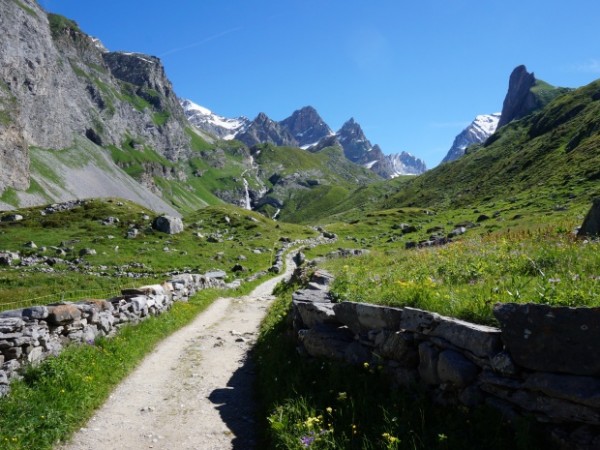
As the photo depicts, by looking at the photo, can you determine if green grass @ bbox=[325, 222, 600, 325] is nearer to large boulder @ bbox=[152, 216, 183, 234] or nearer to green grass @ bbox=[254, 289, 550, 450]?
green grass @ bbox=[254, 289, 550, 450]

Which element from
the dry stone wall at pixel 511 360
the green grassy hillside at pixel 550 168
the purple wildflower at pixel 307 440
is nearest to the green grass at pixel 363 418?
the purple wildflower at pixel 307 440

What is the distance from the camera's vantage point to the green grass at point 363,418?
6.49m

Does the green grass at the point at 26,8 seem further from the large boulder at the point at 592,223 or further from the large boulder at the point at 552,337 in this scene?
the large boulder at the point at 552,337

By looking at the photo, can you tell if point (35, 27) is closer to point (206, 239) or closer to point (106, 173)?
point (106, 173)

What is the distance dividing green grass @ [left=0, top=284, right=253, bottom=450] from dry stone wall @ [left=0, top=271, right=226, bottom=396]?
393mm

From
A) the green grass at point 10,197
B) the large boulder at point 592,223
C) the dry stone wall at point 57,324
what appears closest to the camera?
the dry stone wall at point 57,324

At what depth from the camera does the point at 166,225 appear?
6309 cm

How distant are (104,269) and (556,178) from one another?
101906 millimetres

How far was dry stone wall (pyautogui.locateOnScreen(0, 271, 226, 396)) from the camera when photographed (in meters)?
11.0

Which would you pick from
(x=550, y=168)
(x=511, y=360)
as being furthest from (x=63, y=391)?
(x=550, y=168)

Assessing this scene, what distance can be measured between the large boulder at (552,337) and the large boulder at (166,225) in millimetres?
59865

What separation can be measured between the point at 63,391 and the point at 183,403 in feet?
10.1

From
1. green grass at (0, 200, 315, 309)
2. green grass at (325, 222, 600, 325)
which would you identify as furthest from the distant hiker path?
green grass at (0, 200, 315, 309)

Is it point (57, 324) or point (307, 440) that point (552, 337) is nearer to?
point (307, 440)
